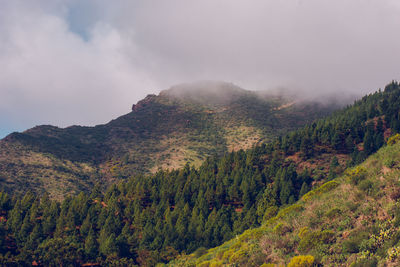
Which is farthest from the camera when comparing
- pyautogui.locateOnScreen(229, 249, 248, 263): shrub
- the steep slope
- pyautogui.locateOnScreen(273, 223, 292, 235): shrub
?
pyautogui.locateOnScreen(273, 223, 292, 235): shrub

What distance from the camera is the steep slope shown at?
13039 mm

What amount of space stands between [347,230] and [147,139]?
448 ft

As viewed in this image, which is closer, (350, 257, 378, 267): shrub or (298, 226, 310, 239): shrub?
(350, 257, 378, 267): shrub

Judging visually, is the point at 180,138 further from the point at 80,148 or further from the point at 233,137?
the point at 80,148

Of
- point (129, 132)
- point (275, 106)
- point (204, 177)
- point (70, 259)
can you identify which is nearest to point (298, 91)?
point (275, 106)

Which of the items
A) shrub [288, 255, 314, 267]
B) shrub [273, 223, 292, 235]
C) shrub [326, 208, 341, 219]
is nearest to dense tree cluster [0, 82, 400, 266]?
shrub [273, 223, 292, 235]

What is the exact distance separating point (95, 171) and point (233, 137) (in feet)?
201

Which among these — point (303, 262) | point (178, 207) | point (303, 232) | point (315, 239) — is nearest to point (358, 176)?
point (303, 232)

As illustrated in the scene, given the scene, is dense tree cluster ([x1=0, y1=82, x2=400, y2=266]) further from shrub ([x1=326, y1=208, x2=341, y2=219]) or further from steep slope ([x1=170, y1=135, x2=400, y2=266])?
shrub ([x1=326, y1=208, x2=341, y2=219])

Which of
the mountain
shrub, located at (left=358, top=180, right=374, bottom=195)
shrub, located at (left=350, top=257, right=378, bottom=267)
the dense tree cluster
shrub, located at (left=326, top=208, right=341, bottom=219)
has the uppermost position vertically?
the mountain

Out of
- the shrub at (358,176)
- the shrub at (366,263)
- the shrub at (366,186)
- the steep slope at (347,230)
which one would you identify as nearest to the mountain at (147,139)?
the steep slope at (347,230)

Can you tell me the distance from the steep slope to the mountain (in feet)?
260

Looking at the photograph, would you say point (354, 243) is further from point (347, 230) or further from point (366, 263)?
point (347, 230)

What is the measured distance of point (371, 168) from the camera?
69.1 feet
